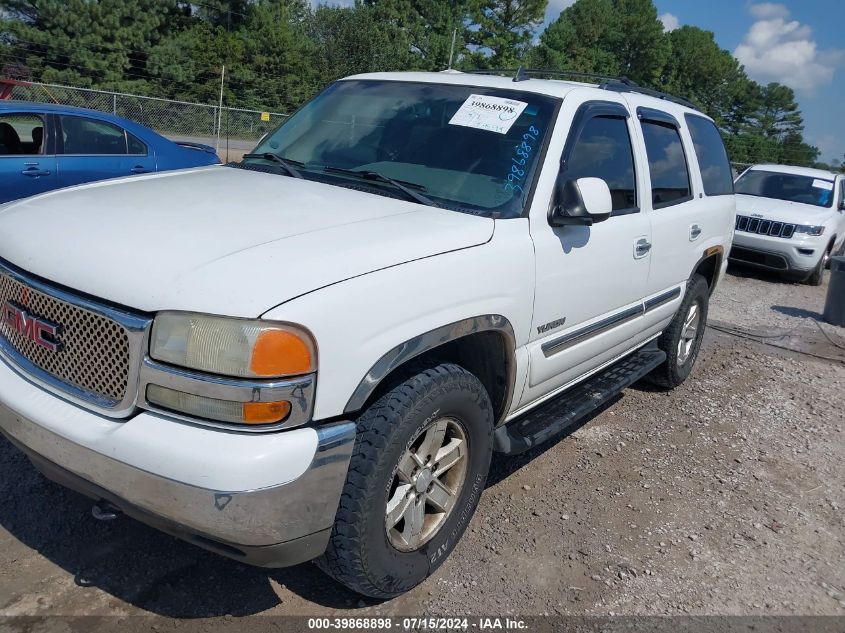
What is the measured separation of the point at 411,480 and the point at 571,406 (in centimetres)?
141

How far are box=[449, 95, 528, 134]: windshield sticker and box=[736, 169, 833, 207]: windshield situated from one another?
986 cm

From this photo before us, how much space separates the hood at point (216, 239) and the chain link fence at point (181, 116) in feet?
62.3

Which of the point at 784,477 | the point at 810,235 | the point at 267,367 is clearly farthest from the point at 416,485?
the point at 810,235

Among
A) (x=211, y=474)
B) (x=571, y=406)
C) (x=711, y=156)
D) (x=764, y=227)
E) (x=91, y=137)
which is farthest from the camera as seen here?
(x=764, y=227)

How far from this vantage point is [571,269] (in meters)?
3.36

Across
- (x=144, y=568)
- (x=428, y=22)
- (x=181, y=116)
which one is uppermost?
(x=428, y=22)

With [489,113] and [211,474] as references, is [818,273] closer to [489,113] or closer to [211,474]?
[489,113]

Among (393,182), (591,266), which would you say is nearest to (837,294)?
(591,266)

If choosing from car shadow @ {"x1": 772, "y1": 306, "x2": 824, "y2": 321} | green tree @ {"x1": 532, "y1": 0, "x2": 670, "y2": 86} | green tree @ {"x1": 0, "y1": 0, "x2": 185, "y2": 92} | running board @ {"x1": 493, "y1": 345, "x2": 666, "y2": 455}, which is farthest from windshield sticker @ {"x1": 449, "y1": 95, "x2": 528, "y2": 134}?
green tree @ {"x1": 532, "y1": 0, "x2": 670, "y2": 86}

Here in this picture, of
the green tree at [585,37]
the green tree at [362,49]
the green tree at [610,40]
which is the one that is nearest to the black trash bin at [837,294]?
the green tree at [362,49]

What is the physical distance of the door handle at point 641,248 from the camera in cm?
399

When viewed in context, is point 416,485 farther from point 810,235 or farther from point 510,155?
point 810,235

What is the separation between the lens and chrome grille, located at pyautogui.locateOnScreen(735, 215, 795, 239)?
35.5 ft

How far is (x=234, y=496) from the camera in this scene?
2062 mm
